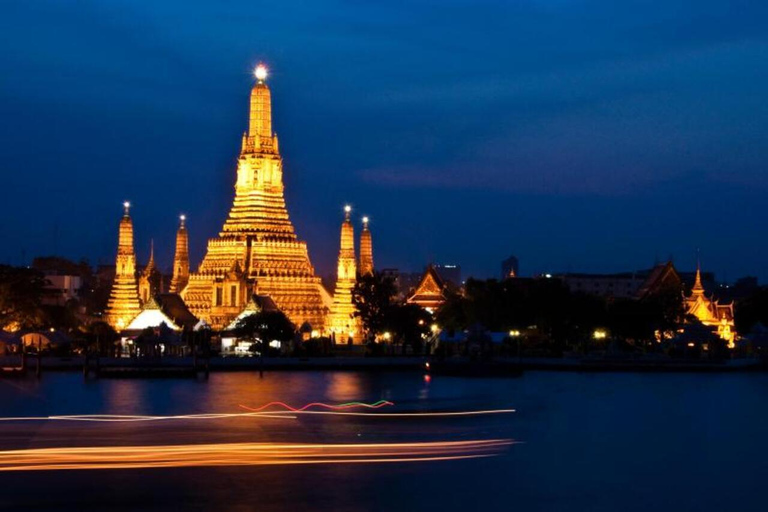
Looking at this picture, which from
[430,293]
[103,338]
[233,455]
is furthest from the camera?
[430,293]

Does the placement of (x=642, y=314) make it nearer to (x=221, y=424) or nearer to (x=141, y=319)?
(x=141, y=319)

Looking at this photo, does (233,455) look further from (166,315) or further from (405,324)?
(166,315)

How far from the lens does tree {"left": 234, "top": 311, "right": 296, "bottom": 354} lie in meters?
78.9

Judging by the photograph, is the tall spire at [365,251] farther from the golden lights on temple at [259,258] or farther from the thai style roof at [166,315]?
the thai style roof at [166,315]

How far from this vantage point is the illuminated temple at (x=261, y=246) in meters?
89.1

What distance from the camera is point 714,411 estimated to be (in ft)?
172

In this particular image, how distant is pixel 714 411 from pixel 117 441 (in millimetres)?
22633

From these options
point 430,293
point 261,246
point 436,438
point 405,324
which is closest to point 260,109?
point 261,246

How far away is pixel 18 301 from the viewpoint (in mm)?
80688

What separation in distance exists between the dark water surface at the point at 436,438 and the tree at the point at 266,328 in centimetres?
916

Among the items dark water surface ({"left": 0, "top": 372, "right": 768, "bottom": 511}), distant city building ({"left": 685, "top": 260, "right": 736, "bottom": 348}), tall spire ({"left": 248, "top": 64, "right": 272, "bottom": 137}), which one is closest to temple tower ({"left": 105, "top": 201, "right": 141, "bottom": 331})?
tall spire ({"left": 248, "top": 64, "right": 272, "bottom": 137})

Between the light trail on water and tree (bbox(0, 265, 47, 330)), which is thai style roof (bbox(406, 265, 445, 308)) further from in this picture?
the light trail on water

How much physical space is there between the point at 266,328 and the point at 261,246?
1190 centimetres

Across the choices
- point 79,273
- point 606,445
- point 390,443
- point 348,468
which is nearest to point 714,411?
point 606,445
